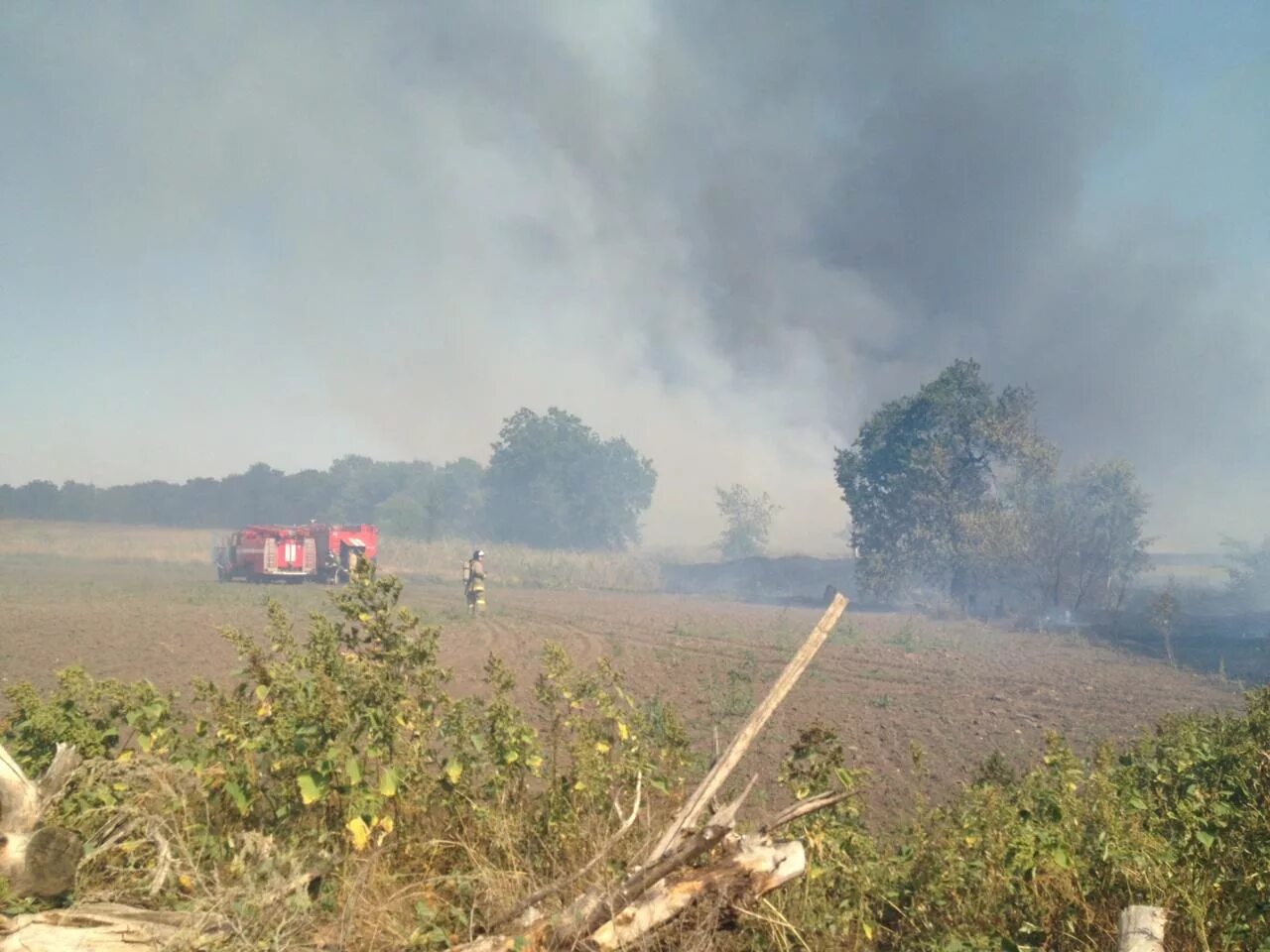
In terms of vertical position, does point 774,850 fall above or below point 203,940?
above

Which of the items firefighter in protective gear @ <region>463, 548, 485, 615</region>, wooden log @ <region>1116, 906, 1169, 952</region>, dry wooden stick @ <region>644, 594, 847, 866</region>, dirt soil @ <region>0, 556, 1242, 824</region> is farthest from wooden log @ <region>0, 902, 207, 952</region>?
firefighter in protective gear @ <region>463, 548, 485, 615</region>

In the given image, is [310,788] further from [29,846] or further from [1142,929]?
[1142,929]

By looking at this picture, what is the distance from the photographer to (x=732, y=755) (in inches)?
125

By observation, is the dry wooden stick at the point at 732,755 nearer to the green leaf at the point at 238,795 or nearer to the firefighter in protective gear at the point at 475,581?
the green leaf at the point at 238,795

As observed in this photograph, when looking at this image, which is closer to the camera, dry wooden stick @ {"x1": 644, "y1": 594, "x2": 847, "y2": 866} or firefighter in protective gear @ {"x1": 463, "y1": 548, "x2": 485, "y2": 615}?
dry wooden stick @ {"x1": 644, "y1": 594, "x2": 847, "y2": 866}

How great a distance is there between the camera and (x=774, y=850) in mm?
3021

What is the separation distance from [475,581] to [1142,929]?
730 inches

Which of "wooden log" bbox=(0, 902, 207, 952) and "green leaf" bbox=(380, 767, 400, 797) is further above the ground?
"green leaf" bbox=(380, 767, 400, 797)

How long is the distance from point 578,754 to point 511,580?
35559 millimetres

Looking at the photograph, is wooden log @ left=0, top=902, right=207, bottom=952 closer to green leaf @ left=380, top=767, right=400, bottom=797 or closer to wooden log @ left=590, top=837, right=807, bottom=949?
green leaf @ left=380, top=767, right=400, bottom=797

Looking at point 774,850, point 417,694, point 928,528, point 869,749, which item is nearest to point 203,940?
point 417,694

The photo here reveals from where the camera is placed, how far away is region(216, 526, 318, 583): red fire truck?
89.2 feet

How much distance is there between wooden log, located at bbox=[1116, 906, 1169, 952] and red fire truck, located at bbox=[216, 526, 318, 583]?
2839cm

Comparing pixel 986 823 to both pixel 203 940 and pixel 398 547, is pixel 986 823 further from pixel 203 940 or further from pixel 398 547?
pixel 398 547
